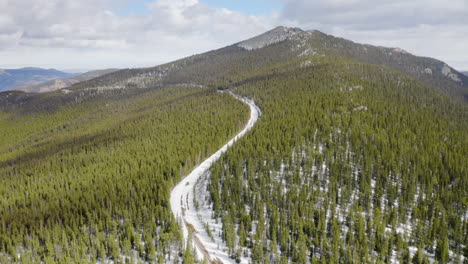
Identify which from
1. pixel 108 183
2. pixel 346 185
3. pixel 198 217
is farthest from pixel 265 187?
pixel 108 183

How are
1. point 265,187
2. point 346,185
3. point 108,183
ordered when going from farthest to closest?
point 108,183, point 346,185, point 265,187

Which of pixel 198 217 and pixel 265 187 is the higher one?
pixel 265 187

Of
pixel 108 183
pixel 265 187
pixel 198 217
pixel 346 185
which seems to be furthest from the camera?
pixel 108 183

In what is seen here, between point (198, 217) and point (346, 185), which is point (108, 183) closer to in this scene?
point (198, 217)

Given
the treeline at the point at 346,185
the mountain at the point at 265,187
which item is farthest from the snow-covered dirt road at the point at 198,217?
the treeline at the point at 346,185

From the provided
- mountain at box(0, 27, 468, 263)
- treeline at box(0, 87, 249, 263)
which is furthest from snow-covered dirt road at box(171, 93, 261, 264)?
treeline at box(0, 87, 249, 263)

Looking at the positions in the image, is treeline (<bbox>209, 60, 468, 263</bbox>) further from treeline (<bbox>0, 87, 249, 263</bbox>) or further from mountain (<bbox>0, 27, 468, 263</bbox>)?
treeline (<bbox>0, 87, 249, 263</bbox>)
